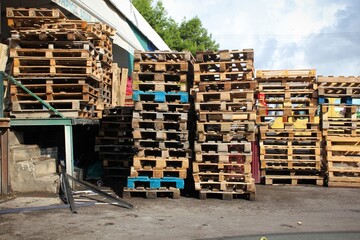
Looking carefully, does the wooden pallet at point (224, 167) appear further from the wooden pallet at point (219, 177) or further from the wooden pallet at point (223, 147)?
the wooden pallet at point (223, 147)

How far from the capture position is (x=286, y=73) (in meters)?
11.9

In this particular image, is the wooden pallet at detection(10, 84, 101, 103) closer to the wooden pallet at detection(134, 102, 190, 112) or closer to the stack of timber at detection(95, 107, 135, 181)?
the stack of timber at detection(95, 107, 135, 181)

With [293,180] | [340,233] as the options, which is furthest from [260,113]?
[340,233]

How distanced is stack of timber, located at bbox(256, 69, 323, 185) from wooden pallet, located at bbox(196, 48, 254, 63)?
2.24 m

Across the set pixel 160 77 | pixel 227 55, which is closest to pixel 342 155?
pixel 227 55

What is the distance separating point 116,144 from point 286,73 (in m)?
5.51

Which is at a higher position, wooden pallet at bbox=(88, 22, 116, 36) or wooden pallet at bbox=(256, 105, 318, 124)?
wooden pallet at bbox=(88, 22, 116, 36)

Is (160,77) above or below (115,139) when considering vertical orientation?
above

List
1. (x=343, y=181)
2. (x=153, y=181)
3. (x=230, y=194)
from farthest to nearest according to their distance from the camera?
(x=343, y=181), (x=153, y=181), (x=230, y=194)

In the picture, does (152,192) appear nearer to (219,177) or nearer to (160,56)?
(219,177)

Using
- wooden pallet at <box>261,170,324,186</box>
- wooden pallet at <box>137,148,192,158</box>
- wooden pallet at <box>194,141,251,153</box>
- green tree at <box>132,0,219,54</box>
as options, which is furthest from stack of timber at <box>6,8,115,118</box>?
green tree at <box>132,0,219,54</box>

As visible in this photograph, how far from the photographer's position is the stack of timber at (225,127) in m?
9.55

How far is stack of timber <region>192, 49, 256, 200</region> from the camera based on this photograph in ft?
31.3

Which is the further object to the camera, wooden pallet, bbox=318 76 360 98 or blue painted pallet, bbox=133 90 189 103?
wooden pallet, bbox=318 76 360 98
